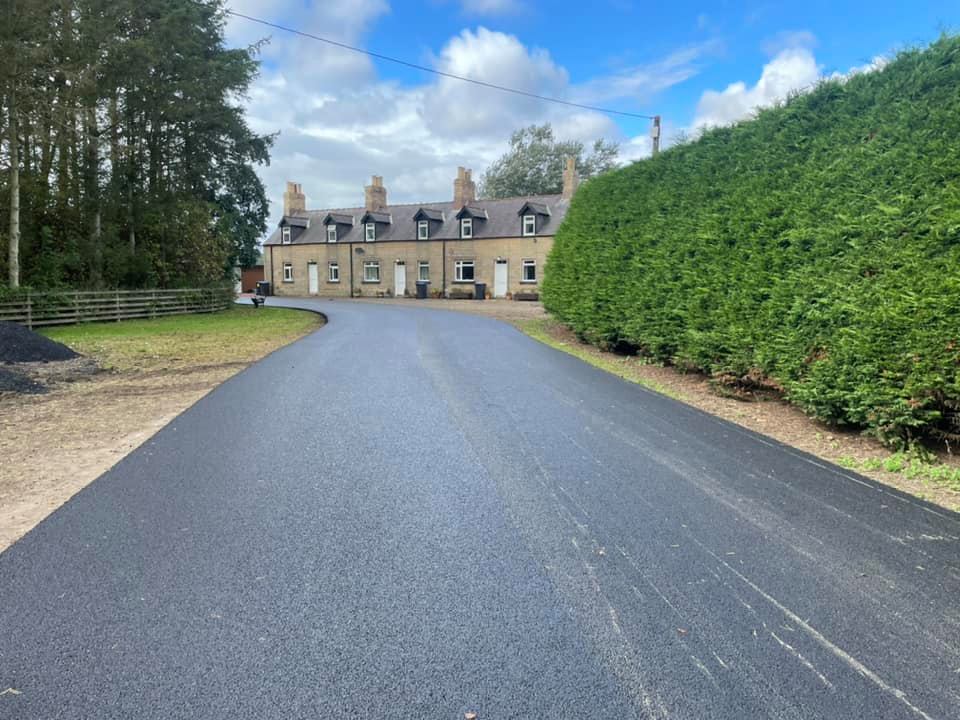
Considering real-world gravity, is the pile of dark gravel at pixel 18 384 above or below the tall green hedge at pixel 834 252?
below

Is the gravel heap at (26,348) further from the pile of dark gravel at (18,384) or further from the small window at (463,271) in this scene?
the small window at (463,271)

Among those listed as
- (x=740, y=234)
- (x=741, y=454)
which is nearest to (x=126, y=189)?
(x=740, y=234)

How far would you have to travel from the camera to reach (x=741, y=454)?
5000mm

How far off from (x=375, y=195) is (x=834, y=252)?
39.0 meters

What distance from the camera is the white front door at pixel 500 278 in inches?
1410

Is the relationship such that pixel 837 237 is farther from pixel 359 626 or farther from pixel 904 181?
pixel 359 626

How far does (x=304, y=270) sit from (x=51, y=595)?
42104 mm

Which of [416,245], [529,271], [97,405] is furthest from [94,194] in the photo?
[529,271]

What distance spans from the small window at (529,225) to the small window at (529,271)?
1.62 metres

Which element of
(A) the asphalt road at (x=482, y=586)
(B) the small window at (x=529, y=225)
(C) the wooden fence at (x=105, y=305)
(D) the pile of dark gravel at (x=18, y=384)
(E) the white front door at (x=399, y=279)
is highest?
(B) the small window at (x=529, y=225)

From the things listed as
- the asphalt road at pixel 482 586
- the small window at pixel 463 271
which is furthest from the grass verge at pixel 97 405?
the small window at pixel 463 271

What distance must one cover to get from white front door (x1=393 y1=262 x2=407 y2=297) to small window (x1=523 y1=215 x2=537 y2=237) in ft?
28.4

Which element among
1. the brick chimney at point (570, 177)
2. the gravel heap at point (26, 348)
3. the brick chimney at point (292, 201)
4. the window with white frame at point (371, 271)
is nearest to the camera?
the gravel heap at point (26, 348)

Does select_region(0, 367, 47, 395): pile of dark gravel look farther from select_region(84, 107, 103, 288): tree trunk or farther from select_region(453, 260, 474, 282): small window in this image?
select_region(453, 260, 474, 282): small window
